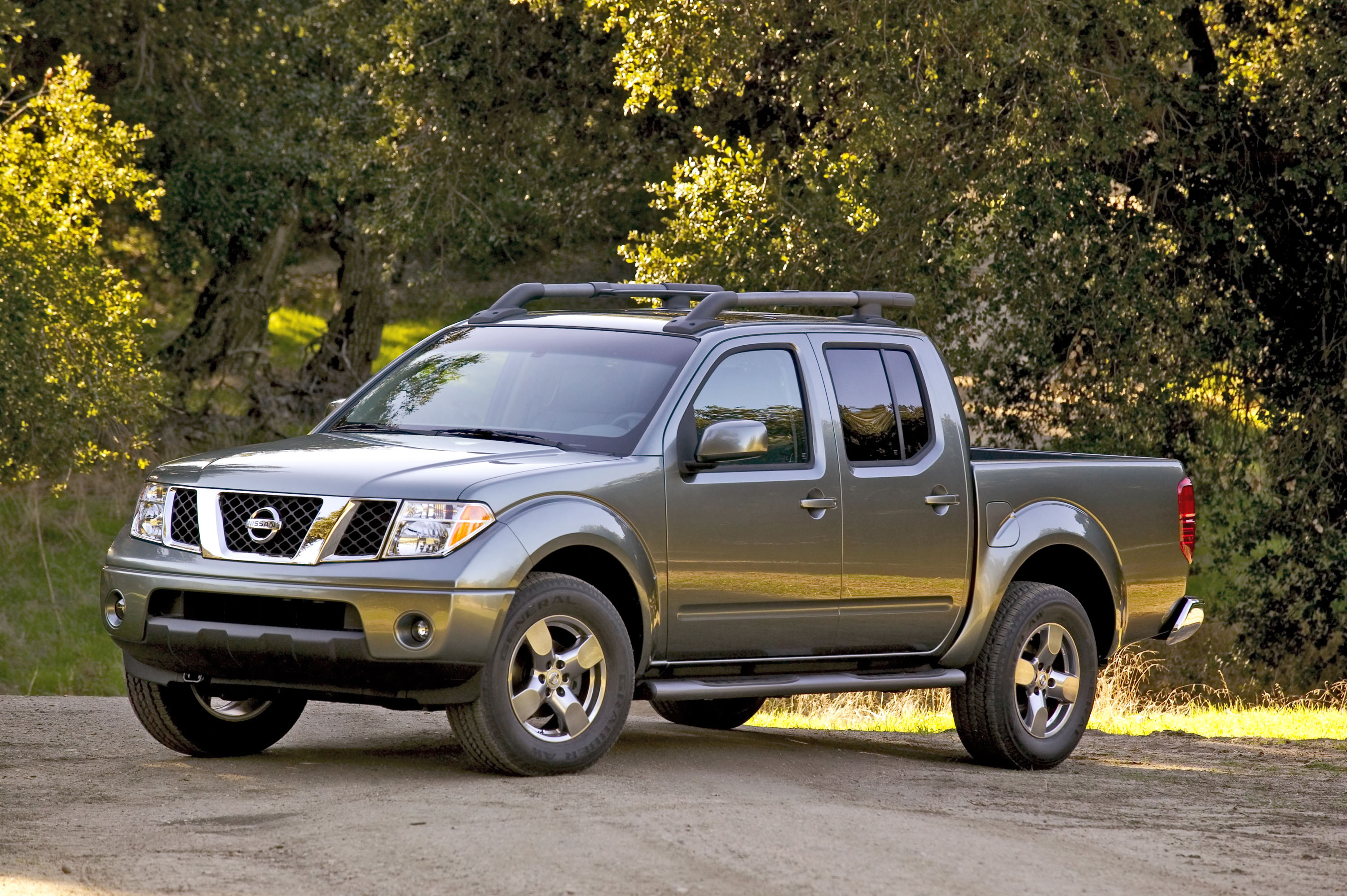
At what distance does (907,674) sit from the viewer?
873 cm

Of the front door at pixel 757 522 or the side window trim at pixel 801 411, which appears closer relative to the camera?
the front door at pixel 757 522

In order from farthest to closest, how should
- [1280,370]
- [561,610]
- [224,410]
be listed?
[224,410], [1280,370], [561,610]

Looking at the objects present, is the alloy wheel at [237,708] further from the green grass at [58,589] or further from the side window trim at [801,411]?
the green grass at [58,589]

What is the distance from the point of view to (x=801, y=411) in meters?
8.37

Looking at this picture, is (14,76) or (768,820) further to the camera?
(14,76)

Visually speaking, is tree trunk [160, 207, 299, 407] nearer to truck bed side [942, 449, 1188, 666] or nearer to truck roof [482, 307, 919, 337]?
truck roof [482, 307, 919, 337]

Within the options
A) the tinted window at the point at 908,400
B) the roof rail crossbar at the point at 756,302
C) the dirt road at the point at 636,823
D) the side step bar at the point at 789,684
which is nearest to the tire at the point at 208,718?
the dirt road at the point at 636,823

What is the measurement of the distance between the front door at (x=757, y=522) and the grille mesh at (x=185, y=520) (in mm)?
1855

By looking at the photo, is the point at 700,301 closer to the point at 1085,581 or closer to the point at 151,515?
the point at 1085,581

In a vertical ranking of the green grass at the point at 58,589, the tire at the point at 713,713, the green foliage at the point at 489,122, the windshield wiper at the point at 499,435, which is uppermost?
the green foliage at the point at 489,122

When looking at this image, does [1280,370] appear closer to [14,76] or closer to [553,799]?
[553,799]

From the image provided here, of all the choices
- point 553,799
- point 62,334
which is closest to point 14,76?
point 62,334

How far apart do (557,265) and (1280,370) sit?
10730mm

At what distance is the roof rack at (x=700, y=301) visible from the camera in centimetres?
830
